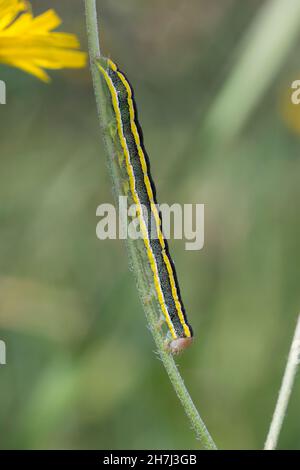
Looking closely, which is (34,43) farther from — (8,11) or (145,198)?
(145,198)

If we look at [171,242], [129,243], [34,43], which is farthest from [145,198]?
[171,242]

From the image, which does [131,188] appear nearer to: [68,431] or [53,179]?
[68,431]

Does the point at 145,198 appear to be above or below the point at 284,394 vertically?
above

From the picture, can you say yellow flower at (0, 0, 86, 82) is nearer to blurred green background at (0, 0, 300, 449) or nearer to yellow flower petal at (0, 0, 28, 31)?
yellow flower petal at (0, 0, 28, 31)

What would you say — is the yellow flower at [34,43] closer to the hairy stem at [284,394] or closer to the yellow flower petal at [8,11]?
the yellow flower petal at [8,11]

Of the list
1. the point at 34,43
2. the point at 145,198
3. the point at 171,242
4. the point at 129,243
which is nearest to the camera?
the point at 129,243

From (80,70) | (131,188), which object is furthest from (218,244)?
(131,188)

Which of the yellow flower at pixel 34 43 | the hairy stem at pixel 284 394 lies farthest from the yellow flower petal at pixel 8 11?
the hairy stem at pixel 284 394
